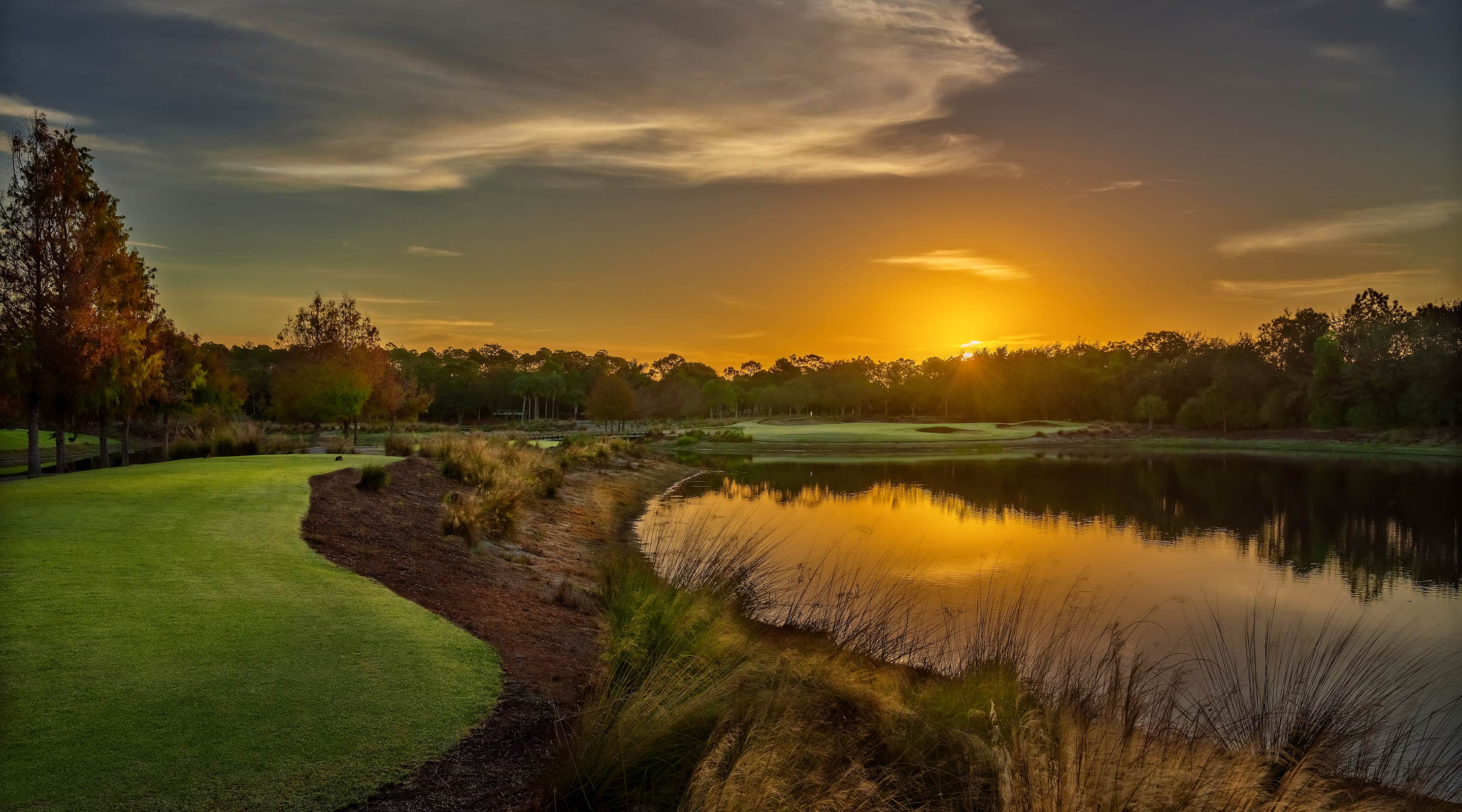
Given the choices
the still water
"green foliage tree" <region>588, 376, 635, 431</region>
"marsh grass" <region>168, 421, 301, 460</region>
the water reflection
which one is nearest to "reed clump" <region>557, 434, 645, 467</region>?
the still water

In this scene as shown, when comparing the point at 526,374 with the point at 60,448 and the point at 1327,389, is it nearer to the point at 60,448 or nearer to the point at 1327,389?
the point at 60,448

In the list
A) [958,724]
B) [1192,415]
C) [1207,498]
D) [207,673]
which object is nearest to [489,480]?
[207,673]

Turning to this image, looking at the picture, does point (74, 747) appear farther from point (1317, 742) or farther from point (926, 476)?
point (926, 476)

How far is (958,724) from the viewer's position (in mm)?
6000

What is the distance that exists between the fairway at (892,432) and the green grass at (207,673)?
50082 millimetres

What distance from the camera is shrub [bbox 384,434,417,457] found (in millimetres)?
21844

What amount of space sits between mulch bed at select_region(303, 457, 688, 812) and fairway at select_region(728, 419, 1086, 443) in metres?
43.0

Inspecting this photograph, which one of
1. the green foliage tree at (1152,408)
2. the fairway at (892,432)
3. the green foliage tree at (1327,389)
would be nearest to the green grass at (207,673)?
the fairway at (892,432)

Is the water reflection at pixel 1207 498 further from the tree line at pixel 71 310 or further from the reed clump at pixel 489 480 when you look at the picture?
the tree line at pixel 71 310

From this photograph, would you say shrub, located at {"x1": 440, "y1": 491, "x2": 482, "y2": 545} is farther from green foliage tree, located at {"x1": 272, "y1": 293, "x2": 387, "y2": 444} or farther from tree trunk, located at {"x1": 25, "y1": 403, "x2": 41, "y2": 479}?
green foliage tree, located at {"x1": 272, "y1": 293, "x2": 387, "y2": 444}

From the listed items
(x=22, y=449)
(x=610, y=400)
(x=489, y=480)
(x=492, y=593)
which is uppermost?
(x=610, y=400)

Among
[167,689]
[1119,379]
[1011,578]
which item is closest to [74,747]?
[167,689]

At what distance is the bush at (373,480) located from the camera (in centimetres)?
1429

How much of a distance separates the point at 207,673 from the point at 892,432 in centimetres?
6754
